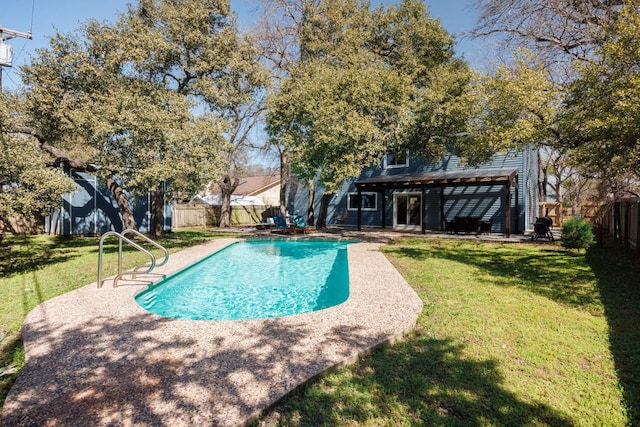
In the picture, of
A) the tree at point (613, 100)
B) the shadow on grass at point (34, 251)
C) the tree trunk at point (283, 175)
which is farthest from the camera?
the tree trunk at point (283, 175)

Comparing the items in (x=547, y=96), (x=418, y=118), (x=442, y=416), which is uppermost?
(x=418, y=118)

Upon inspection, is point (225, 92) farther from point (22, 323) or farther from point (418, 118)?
point (22, 323)

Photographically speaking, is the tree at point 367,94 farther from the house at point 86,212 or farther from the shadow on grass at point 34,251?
the house at point 86,212

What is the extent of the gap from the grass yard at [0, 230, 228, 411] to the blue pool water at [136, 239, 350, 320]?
1.71m

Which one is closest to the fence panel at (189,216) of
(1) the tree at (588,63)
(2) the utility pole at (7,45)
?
(2) the utility pole at (7,45)

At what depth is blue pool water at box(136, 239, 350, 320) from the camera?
6.82m

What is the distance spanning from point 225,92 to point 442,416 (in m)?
14.5

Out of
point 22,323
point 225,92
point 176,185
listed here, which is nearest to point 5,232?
point 176,185

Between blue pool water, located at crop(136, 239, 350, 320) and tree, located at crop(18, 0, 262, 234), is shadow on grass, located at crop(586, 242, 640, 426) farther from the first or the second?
tree, located at crop(18, 0, 262, 234)

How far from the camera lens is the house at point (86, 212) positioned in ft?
55.2

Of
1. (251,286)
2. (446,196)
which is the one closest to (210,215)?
(446,196)

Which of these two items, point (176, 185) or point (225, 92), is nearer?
point (176, 185)

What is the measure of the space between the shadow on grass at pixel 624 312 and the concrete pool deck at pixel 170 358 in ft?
7.37

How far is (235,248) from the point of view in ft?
47.0
